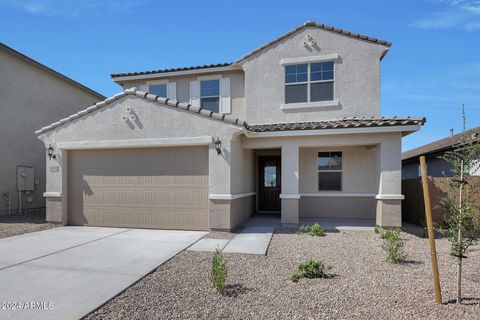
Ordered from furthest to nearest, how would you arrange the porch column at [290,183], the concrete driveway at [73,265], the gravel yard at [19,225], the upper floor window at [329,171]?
the upper floor window at [329,171]
the porch column at [290,183]
the gravel yard at [19,225]
the concrete driveway at [73,265]

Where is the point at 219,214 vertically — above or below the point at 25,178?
below

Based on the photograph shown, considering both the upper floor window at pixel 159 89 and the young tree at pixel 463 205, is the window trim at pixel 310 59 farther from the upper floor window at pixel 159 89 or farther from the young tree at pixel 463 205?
the young tree at pixel 463 205

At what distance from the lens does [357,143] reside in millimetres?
9672

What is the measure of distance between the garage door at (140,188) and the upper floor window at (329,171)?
203 inches

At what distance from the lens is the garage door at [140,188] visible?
928cm

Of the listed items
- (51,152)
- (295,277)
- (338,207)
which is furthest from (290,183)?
(51,152)

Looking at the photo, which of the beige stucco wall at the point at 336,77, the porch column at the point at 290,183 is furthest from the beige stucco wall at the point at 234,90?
the porch column at the point at 290,183

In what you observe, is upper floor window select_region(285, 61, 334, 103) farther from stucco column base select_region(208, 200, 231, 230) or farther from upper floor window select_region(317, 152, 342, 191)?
stucco column base select_region(208, 200, 231, 230)

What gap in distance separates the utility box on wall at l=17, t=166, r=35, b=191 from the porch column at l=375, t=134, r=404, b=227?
15.6m

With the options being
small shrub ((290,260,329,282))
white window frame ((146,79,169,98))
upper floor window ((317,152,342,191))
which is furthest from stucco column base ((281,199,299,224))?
white window frame ((146,79,169,98))

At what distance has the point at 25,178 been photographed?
43.2ft

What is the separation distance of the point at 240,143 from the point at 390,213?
5.76 meters

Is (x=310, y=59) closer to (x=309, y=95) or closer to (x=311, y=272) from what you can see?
(x=309, y=95)

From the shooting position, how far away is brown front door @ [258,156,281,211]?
13.3 metres
